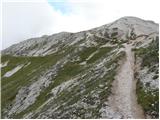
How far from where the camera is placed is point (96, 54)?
3718 inches

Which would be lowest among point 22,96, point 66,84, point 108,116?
point 22,96

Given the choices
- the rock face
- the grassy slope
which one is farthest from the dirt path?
the grassy slope

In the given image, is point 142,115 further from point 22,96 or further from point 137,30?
point 137,30

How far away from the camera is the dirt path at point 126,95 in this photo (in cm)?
4483

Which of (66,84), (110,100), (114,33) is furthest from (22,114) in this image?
(114,33)

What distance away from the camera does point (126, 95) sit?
5081cm

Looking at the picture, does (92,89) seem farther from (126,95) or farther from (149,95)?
A: (149,95)

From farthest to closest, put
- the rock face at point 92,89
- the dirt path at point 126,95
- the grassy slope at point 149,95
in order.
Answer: the rock face at point 92,89 → the dirt path at point 126,95 → the grassy slope at point 149,95

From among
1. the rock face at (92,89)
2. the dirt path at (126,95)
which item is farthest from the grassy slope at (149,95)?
the dirt path at (126,95)

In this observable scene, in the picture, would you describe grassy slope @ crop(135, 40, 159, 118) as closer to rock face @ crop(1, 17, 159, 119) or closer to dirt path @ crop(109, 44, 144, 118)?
rock face @ crop(1, 17, 159, 119)

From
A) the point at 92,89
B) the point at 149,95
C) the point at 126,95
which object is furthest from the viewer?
the point at 92,89

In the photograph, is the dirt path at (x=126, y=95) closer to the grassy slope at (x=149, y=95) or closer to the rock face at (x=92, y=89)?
the rock face at (x=92, y=89)

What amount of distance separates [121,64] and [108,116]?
25.0 metres

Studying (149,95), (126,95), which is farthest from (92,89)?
(149,95)
